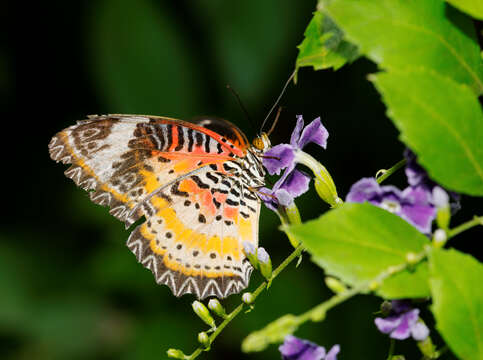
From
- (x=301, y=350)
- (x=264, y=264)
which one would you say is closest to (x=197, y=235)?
(x=264, y=264)

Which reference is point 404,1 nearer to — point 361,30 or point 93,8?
point 361,30

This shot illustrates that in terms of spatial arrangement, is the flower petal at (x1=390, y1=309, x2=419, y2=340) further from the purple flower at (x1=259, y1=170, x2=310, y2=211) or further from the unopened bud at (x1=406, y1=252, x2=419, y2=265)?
the purple flower at (x1=259, y1=170, x2=310, y2=211)

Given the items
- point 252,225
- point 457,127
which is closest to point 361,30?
point 457,127

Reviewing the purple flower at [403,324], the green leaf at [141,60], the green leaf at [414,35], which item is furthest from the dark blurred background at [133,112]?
the purple flower at [403,324]

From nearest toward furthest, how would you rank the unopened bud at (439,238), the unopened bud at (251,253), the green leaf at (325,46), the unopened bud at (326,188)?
the unopened bud at (439,238)
the green leaf at (325,46)
the unopened bud at (326,188)
the unopened bud at (251,253)

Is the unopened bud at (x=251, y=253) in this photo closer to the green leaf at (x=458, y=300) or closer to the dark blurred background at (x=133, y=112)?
the green leaf at (x=458, y=300)

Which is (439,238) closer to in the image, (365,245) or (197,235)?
(365,245)

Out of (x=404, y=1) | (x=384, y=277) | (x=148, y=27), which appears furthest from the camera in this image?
(x=148, y=27)
